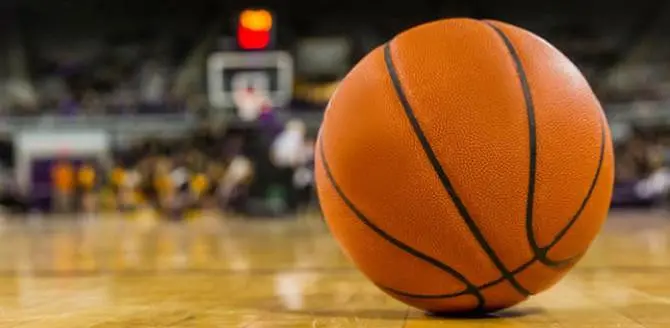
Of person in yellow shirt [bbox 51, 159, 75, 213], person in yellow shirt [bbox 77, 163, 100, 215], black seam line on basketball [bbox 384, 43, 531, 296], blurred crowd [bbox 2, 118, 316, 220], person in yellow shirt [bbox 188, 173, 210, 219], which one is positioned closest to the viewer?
black seam line on basketball [bbox 384, 43, 531, 296]

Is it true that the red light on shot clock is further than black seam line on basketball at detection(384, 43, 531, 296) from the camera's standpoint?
Yes

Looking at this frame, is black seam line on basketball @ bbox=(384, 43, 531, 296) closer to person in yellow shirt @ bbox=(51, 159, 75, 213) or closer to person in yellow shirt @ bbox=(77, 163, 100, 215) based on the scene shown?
person in yellow shirt @ bbox=(77, 163, 100, 215)

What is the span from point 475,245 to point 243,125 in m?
14.6

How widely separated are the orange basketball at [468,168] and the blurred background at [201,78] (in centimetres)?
1215

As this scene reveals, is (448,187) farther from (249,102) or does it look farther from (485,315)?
(249,102)

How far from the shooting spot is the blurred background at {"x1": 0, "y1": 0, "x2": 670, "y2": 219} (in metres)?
16.2

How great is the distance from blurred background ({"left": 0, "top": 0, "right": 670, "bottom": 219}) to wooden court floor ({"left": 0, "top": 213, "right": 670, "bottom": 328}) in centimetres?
930

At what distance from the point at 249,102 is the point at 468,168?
13.5 metres

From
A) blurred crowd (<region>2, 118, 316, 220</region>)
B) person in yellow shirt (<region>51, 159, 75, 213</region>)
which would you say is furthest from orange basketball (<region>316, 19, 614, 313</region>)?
person in yellow shirt (<region>51, 159, 75, 213</region>)

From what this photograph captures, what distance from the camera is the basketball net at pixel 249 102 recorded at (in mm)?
15470

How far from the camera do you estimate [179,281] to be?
3922mm

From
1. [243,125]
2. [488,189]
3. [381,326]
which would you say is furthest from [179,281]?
[243,125]

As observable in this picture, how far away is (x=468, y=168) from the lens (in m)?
2.37

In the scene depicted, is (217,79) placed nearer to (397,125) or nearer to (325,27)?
(325,27)
